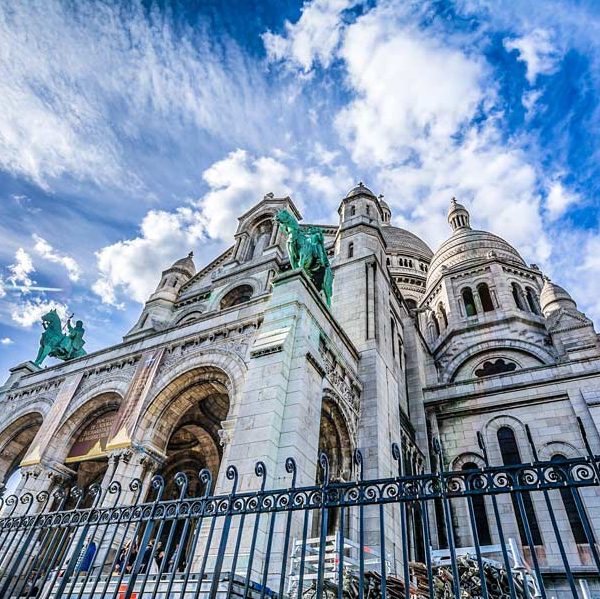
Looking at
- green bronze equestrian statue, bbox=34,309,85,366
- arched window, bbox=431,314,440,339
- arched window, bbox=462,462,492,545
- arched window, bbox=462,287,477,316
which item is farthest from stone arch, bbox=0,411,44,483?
arched window, bbox=462,287,477,316

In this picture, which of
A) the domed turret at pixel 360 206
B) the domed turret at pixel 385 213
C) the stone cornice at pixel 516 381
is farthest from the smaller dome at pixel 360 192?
the domed turret at pixel 385 213

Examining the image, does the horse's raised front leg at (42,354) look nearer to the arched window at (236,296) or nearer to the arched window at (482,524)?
A: the arched window at (236,296)

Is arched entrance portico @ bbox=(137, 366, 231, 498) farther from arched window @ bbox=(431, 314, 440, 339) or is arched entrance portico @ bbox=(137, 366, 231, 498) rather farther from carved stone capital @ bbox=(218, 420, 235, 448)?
arched window @ bbox=(431, 314, 440, 339)

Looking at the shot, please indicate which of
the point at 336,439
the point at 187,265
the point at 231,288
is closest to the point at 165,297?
the point at 187,265

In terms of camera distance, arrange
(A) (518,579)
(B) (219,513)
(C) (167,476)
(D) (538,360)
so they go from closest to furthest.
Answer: (B) (219,513)
(A) (518,579)
(C) (167,476)
(D) (538,360)

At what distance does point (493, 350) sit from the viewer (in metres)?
21.0

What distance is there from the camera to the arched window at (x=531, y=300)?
73.0 feet

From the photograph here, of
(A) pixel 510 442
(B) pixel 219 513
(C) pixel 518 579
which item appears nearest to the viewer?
(B) pixel 219 513

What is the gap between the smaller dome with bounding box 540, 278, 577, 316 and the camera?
65.0 ft

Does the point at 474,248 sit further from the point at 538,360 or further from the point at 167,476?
the point at 167,476

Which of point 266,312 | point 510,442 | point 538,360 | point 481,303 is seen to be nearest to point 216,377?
point 266,312

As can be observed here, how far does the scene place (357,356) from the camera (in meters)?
13.9

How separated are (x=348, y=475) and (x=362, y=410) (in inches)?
81.0

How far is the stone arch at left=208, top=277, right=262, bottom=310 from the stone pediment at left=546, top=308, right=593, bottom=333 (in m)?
12.7
